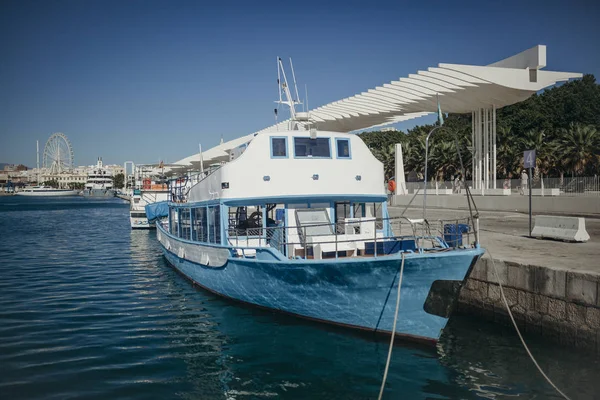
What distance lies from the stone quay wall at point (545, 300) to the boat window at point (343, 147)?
4406 mm

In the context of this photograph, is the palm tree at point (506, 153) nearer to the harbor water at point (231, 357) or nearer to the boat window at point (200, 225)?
the harbor water at point (231, 357)

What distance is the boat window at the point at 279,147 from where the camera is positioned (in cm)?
1276

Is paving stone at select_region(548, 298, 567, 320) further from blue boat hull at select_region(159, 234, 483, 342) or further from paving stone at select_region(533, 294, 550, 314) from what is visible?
blue boat hull at select_region(159, 234, 483, 342)

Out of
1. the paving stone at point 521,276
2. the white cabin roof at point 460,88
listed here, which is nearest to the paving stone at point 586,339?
the paving stone at point 521,276

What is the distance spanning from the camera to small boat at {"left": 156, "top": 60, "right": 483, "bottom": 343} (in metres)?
9.86

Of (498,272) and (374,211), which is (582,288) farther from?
(374,211)

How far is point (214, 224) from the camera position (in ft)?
45.2

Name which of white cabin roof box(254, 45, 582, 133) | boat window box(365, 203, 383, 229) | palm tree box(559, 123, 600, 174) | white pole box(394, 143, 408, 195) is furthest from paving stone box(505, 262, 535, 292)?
white pole box(394, 143, 408, 195)

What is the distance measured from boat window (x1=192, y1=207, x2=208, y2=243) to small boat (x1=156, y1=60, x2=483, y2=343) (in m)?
0.03

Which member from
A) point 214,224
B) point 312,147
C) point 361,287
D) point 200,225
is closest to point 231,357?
point 361,287

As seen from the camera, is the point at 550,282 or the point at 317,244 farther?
the point at 317,244

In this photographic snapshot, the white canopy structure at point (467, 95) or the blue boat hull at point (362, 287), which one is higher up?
the white canopy structure at point (467, 95)

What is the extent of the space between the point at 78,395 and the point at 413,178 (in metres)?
51.0

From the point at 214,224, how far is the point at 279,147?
9.50 feet
